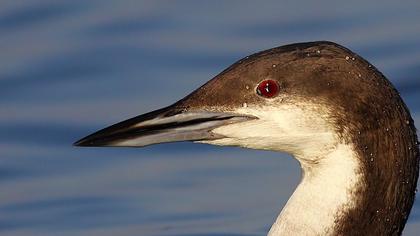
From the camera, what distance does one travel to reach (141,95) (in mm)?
17047

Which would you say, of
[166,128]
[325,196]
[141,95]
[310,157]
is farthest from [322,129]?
[141,95]

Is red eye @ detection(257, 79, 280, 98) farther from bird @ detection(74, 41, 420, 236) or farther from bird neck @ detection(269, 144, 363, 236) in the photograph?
bird neck @ detection(269, 144, 363, 236)

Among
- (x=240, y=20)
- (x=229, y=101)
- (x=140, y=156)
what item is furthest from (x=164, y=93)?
(x=229, y=101)

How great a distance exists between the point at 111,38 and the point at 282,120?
7076 mm

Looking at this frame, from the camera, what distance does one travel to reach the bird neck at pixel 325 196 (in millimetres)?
11039

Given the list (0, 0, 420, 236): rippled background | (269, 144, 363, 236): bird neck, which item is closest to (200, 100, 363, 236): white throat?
(269, 144, 363, 236): bird neck

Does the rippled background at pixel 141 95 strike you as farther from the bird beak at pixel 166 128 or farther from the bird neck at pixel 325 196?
the bird neck at pixel 325 196

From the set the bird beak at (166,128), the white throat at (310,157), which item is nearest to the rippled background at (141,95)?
the bird beak at (166,128)

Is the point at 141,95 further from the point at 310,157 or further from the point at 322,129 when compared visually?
the point at 322,129

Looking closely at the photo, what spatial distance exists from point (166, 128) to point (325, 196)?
1155mm

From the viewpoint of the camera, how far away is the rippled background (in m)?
15.5

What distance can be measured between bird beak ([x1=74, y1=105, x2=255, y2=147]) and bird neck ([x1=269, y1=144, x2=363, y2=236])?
0.61 meters

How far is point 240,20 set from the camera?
1853 cm

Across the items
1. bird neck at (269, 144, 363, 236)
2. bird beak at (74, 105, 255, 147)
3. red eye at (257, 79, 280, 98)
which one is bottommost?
bird neck at (269, 144, 363, 236)
